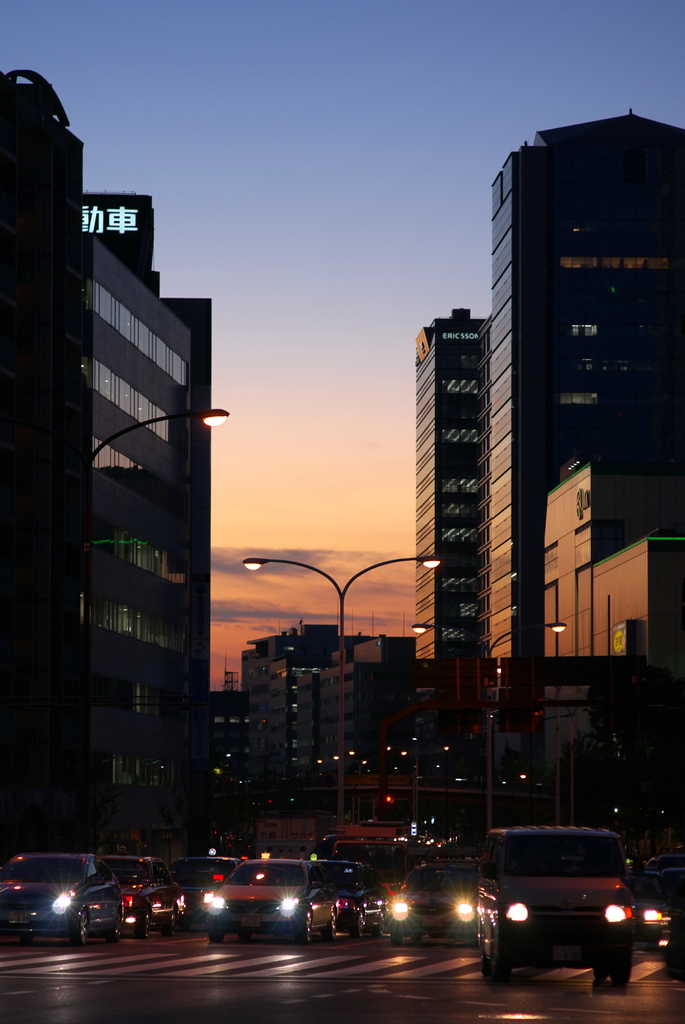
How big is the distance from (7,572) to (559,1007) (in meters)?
57.6

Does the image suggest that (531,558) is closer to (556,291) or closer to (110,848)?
(556,291)

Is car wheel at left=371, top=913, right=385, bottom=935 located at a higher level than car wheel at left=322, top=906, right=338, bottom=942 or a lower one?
lower

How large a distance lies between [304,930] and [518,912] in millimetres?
11679

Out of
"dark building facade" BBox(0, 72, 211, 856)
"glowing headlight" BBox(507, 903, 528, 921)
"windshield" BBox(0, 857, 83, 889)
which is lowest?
"windshield" BBox(0, 857, 83, 889)

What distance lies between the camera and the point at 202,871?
4341cm

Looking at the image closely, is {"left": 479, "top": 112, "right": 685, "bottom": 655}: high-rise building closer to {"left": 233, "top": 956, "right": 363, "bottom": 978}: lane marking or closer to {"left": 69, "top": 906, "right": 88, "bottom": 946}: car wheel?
{"left": 69, "top": 906, "right": 88, "bottom": 946}: car wheel

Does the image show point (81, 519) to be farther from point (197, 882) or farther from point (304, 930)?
point (304, 930)

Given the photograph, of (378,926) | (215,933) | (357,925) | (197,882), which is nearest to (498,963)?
(215,933)

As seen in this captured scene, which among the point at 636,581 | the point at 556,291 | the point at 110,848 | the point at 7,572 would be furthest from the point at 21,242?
the point at 556,291

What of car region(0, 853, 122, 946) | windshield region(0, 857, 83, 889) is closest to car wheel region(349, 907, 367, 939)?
car region(0, 853, 122, 946)

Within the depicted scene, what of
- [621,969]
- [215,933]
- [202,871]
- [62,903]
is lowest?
[202,871]

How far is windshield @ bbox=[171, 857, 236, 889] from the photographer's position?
4312 cm

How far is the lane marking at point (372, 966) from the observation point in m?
22.1

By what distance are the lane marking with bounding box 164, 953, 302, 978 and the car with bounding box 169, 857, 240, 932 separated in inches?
587
